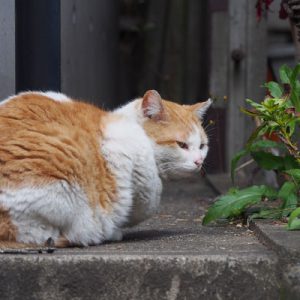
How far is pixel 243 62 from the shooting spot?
671 centimetres

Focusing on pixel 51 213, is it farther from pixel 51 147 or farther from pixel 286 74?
pixel 286 74

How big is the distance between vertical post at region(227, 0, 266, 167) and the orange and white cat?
2.90 meters

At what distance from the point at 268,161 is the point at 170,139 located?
669 mm

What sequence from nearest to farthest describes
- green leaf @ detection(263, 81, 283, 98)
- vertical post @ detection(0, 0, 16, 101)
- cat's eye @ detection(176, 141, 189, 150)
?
cat's eye @ detection(176, 141, 189, 150)
green leaf @ detection(263, 81, 283, 98)
vertical post @ detection(0, 0, 16, 101)

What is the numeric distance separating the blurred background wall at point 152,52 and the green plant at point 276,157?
447mm

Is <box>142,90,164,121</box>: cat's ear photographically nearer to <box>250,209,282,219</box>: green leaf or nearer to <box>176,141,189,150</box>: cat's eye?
<box>176,141,189,150</box>: cat's eye

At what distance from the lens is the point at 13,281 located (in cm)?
303

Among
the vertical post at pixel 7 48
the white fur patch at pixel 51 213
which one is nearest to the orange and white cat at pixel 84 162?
the white fur patch at pixel 51 213

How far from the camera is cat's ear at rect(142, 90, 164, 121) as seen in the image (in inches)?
143

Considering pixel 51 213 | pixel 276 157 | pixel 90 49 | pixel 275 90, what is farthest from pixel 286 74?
pixel 90 49

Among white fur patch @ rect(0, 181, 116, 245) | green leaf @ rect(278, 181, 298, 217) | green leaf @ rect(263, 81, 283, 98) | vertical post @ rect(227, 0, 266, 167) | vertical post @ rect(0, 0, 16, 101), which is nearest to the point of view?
white fur patch @ rect(0, 181, 116, 245)

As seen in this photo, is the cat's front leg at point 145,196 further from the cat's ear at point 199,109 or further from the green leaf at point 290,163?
the green leaf at point 290,163

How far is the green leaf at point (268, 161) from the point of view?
4105 mm

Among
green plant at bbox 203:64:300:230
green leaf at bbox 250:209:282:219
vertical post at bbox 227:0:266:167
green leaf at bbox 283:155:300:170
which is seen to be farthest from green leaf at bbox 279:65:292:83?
vertical post at bbox 227:0:266:167
